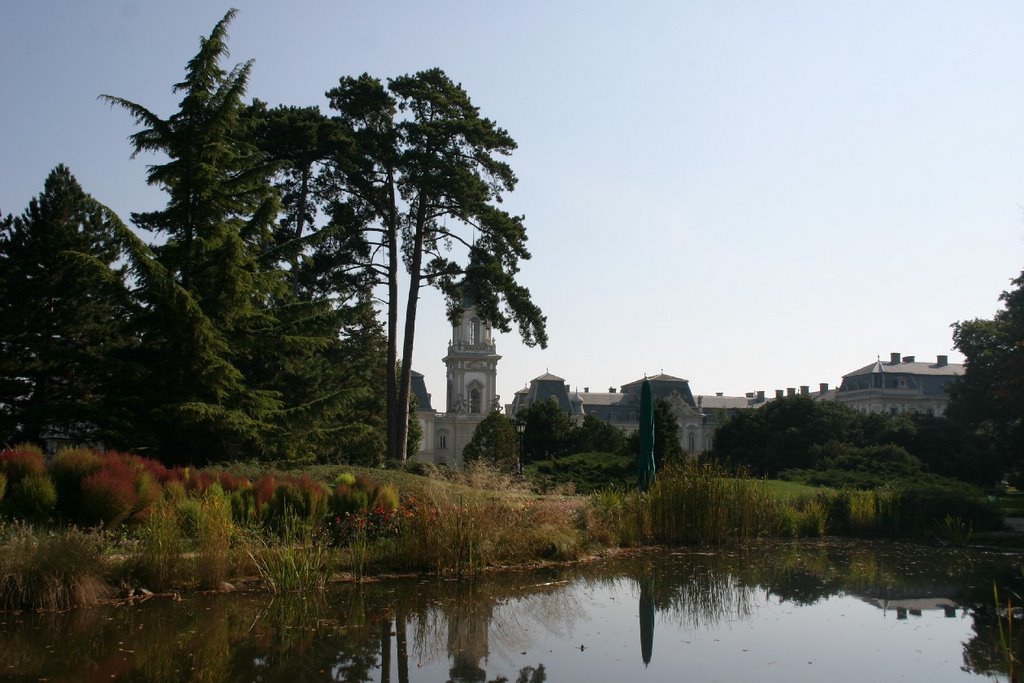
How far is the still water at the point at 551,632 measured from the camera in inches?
258

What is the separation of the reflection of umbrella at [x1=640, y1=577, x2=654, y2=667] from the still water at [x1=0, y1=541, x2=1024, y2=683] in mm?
21

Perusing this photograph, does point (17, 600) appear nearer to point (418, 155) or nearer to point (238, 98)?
point (238, 98)

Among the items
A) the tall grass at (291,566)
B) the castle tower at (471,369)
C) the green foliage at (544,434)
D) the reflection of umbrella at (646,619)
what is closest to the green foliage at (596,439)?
the green foliage at (544,434)

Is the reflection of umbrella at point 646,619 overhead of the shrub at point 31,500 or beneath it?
beneath

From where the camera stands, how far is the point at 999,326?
37.9m

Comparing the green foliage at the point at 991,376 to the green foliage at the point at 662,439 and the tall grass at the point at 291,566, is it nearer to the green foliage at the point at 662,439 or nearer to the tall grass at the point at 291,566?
the green foliage at the point at 662,439

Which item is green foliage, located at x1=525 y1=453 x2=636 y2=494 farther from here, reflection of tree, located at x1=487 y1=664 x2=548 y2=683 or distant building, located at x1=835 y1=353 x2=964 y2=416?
distant building, located at x1=835 y1=353 x2=964 y2=416

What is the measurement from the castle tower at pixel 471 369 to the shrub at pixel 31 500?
175ft

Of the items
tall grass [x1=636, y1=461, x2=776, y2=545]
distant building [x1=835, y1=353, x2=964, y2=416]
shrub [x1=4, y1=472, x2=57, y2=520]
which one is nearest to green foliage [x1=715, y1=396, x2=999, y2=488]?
tall grass [x1=636, y1=461, x2=776, y2=545]

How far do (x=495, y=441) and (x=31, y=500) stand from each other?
22.9m

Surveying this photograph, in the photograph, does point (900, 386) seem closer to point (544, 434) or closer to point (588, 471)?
point (544, 434)

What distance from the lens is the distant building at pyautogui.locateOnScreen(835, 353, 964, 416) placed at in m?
73.9

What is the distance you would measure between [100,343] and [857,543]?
615 inches

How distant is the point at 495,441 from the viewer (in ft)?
108
